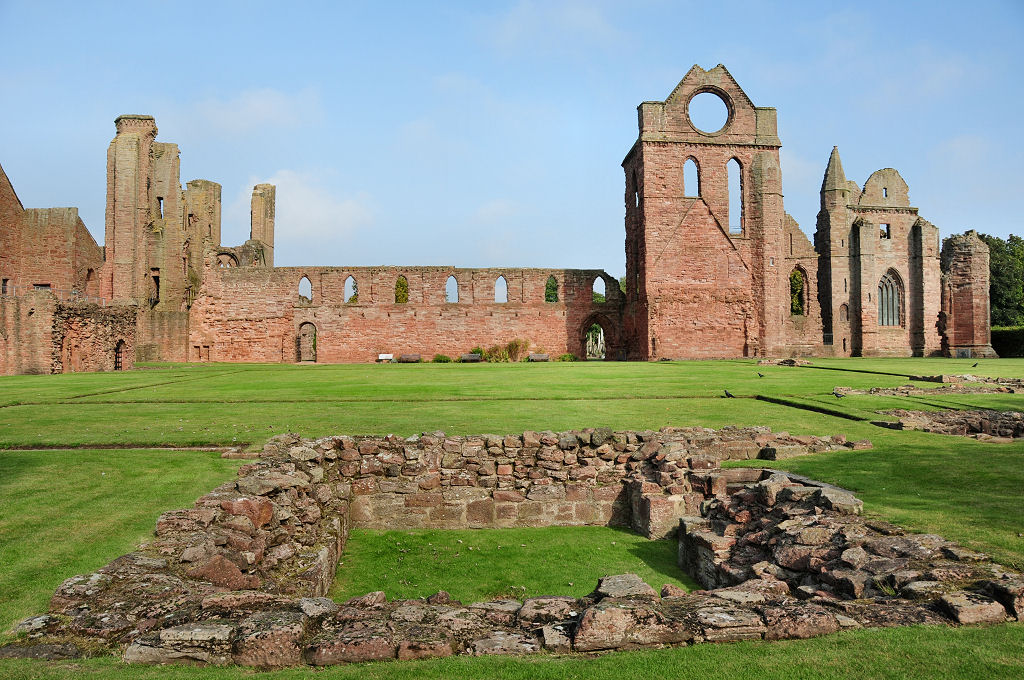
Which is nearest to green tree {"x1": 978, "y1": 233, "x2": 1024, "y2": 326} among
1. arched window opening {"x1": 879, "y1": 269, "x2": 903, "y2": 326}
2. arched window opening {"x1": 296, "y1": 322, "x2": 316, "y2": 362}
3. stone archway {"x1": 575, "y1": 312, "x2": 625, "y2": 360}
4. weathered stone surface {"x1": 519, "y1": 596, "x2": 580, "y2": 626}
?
arched window opening {"x1": 879, "y1": 269, "x2": 903, "y2": 326}

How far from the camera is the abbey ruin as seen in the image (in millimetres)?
34125

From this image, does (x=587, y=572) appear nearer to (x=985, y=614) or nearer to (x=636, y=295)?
(x=985, y=614)

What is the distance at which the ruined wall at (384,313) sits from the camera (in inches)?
1485

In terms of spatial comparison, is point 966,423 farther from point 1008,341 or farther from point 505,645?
point 1008,341

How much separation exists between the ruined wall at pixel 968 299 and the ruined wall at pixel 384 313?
71.1ft

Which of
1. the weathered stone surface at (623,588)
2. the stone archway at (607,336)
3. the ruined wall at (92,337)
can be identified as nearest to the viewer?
the weathered stone surface at (623,588)

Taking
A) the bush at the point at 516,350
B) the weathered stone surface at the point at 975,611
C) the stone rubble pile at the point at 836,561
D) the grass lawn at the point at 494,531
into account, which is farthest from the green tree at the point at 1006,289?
the weathered stone surface at the point at 975,611

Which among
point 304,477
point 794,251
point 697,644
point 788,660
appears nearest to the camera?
point 788,660

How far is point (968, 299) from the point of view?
39000 millimetres

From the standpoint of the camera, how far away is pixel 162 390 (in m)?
16.9

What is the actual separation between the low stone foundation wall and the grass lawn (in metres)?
0.21

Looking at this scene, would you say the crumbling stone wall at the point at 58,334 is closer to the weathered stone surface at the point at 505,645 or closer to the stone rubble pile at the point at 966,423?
the weathered stone surface at the point at 505,645

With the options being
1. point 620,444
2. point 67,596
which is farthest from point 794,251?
point 67,596

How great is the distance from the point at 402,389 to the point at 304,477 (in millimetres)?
9603
